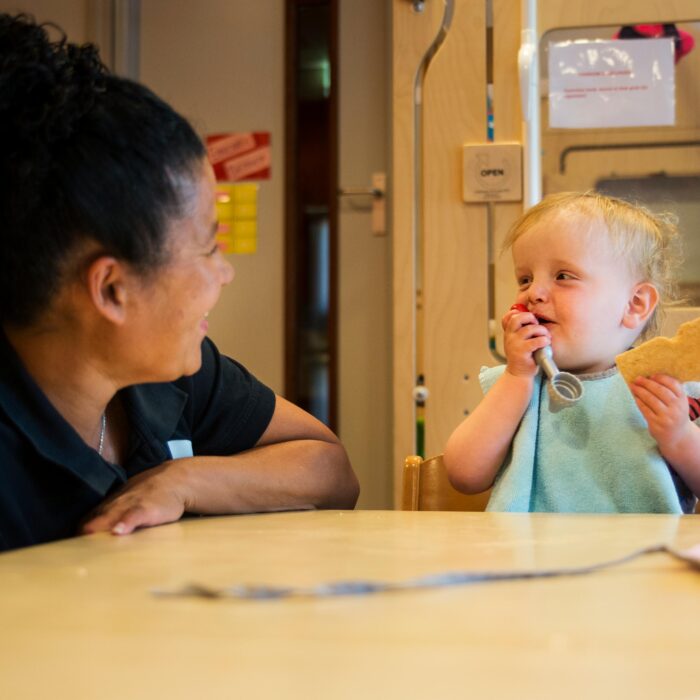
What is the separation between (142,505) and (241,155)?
2579mm

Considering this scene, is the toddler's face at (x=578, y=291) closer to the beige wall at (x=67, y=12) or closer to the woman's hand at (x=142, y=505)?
the woman's hand at (x=142, y=505)

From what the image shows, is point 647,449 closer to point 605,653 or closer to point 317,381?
point 605,653

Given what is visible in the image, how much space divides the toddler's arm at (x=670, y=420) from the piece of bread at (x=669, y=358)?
0.01 meters

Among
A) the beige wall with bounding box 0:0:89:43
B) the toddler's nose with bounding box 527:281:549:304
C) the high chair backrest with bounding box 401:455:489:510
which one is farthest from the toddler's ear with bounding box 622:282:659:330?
the beige wall with bounding box 0:0:89:43

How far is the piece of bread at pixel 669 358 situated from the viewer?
1.16 metres

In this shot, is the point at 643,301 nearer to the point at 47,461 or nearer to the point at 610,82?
the point at 47,461

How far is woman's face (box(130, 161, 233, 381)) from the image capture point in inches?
39.5

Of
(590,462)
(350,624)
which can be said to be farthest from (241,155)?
(350,624)

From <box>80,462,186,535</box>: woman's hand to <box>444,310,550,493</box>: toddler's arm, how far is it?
481 mm

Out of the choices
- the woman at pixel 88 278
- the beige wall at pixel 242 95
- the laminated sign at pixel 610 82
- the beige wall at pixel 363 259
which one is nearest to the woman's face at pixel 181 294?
the woman at pixel 88 278

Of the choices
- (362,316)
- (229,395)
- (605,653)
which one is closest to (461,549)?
(605,653)

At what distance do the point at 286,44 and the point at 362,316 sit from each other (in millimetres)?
981

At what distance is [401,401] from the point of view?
8.67ft

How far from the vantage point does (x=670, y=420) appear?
1.26 metres
